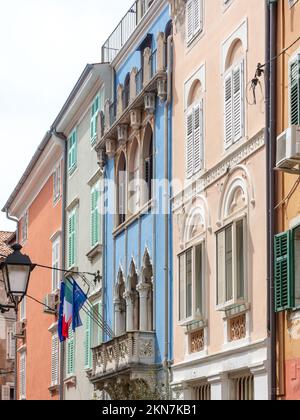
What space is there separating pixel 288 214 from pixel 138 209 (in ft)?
30.5

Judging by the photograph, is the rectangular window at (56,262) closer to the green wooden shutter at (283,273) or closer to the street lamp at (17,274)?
the green wooden shutter at (283,273)

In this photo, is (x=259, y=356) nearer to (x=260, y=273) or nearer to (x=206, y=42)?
(x=260, y=273)

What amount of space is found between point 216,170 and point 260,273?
324 cm

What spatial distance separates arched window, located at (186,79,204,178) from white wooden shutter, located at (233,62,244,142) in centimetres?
197

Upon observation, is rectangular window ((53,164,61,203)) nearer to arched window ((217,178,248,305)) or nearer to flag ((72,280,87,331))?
flag ((72,280,87,331))

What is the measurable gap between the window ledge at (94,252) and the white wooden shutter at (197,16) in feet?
27.8

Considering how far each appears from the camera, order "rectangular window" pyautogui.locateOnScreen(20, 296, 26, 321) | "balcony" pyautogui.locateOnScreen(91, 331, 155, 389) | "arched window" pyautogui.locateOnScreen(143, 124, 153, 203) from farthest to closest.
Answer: "rectangular window" pyautogui.locateOnScreen(20, 296, 26, 321), "arched window" pyautogui.locateOnScreen(143, 124, 153, 203), "balcony" pyautogui.locateOnScreen(91, 331, 155, 389)

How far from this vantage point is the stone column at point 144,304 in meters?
27.2

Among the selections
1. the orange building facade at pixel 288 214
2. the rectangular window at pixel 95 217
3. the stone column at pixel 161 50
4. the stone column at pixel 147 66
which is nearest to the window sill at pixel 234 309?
the orange building facade at pixel 288 214

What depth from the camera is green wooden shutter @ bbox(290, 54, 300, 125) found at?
1855cm

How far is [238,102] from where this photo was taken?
21.7m

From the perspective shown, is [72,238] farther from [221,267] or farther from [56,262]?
[221,267]

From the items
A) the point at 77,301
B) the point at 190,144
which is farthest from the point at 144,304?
the point at 190,144

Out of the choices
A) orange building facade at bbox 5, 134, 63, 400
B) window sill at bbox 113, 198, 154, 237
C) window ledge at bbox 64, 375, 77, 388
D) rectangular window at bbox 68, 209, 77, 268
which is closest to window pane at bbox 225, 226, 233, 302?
window sill at bbox 113, 198, 154, 237
